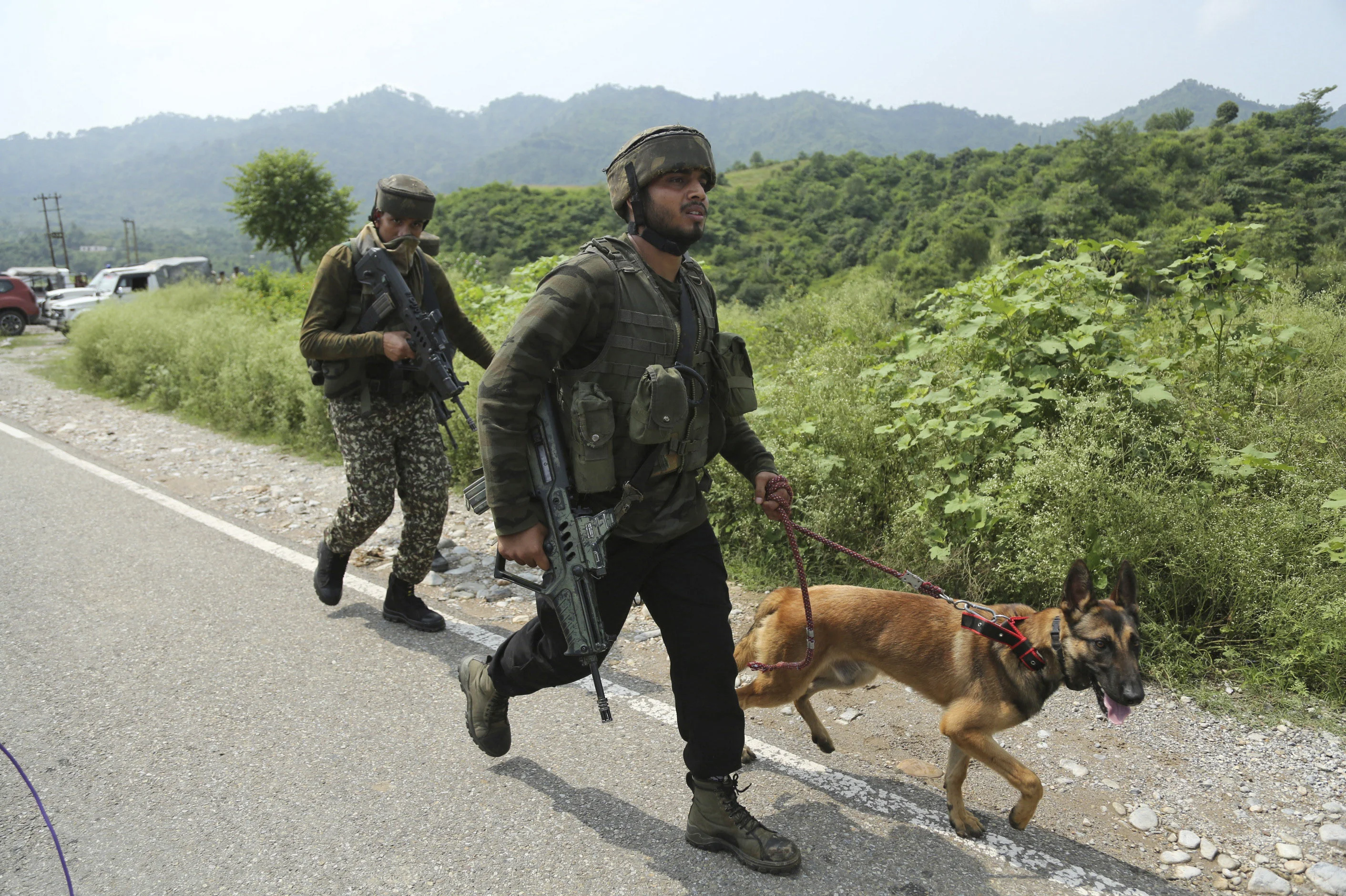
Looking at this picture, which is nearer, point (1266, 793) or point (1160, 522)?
point (1266, 793)

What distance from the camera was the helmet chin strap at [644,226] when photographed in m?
2.54

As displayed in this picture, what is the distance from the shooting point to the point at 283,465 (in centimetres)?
799

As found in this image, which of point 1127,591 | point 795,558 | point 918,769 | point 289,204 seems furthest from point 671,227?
point 289,204

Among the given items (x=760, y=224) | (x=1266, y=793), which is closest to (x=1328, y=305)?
(x=1266, y=793)

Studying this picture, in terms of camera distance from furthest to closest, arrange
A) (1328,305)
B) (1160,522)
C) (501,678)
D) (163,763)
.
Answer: (1328,305) → (1160,522) → (163,763) → (501,678)

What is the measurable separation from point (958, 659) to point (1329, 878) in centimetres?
121

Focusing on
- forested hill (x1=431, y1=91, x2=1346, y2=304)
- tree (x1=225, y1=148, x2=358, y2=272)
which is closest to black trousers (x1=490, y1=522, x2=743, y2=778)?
forested hill (x1=431, y1=91, x2=1346, y2=304)

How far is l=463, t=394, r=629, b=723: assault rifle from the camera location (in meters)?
2.57

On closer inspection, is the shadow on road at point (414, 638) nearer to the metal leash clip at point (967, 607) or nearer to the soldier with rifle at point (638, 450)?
the soldier with rifle at point (638, 450)

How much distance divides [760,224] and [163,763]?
7323 centimetres

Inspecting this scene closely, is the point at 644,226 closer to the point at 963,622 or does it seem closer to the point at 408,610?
the point at 963,622

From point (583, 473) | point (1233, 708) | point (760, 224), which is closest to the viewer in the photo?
point (583, 473)

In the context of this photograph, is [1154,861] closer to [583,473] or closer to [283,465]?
[583,473]

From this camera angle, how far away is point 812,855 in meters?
2.67
